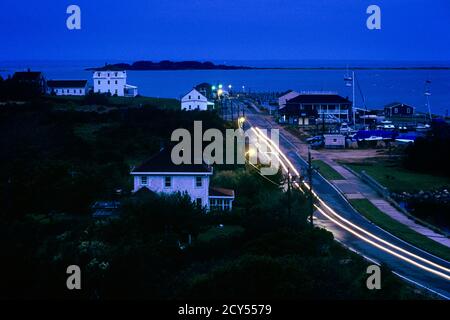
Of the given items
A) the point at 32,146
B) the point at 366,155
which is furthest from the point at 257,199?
the point at 366,155

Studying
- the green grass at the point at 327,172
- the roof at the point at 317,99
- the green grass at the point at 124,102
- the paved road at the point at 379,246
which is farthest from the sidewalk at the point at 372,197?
the roof at the point at 317,99

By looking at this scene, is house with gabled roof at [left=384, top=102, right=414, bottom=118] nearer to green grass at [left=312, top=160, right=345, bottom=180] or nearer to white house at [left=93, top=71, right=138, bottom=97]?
white house at [left=93, top=71, right=138, bottom=97]

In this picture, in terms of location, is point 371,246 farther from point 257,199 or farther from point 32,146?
point 32,146

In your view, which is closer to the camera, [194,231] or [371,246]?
[194,231]

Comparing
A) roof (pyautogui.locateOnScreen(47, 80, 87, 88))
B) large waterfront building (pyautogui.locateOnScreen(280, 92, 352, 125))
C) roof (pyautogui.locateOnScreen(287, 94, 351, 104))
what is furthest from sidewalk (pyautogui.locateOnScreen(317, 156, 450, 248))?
roof (pyautogui.locateOnScreen(47, 80, 87, 88))

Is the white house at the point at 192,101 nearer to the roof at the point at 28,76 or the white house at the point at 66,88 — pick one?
the white house at the point at 66,88

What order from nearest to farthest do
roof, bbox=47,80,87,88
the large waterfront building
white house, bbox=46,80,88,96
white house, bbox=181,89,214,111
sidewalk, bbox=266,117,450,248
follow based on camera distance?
sidewalk, bbox=266,117,450,248, white house, bbox=181,89,214,111, the large waterfront building, white house, bbox=46,80,88,96, roof, bbox=47,80,87,88
